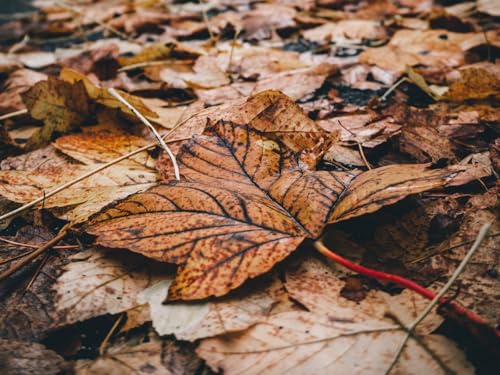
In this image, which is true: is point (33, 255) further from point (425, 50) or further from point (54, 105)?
point (425, 50)

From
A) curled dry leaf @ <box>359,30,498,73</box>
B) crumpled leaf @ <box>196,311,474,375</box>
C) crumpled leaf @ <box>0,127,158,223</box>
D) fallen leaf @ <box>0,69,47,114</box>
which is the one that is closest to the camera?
crumpled leaf @ <box>196,311,474,375</box>

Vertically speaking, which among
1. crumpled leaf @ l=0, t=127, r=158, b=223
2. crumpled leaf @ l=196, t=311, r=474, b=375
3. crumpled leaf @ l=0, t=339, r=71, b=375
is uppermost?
crumpled leaf @ l=0, t=127, r=158, b=223

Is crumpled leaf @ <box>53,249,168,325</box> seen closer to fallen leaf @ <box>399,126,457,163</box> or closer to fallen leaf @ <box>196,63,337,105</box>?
fallen leaf @ <box>399,126,457,163</box>

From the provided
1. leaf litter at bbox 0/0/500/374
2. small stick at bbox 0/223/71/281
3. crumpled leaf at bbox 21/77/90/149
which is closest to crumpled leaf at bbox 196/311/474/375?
leaf litter at bbox 0/0/500/374

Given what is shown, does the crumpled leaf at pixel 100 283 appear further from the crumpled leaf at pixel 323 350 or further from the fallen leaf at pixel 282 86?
the fallen leaf at pixel 282 86

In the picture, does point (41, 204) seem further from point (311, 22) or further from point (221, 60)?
point (311, 22)

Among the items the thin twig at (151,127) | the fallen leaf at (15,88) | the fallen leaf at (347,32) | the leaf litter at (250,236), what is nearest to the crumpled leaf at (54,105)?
the leaf litter at (250,236)

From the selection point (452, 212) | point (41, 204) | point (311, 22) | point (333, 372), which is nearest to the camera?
point (333, 372)

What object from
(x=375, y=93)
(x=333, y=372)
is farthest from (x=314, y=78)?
(x=333, y=372)
